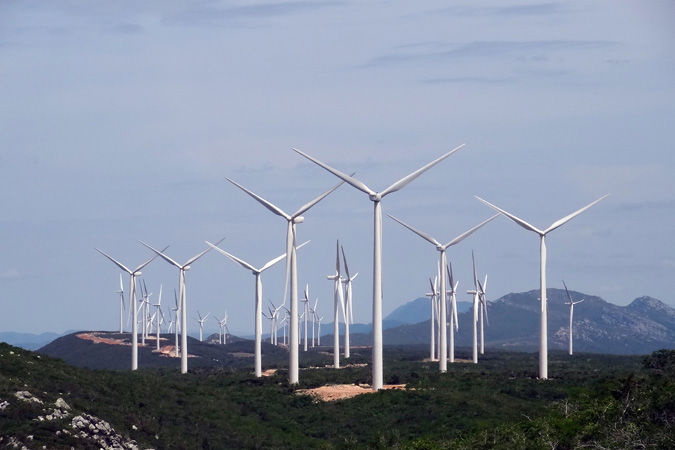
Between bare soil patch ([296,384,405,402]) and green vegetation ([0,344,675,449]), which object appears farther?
bare soil patch ([296,384,405,402])

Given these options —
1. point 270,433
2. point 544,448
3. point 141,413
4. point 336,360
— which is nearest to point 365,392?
point 270,433

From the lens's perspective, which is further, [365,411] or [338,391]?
[338,391]

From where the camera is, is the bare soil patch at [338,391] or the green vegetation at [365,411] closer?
the green vegetation at [365,411]

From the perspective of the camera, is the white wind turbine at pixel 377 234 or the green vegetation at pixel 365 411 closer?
the green vegetation at pixel 365 411

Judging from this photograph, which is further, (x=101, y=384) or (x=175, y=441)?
(x=101, y=384)

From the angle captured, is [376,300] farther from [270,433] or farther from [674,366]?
[674,366]

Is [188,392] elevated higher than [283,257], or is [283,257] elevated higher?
[283,257]

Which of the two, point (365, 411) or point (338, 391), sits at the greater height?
point (338, 391)

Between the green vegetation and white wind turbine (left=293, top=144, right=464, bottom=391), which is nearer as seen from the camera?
the green vegetation
